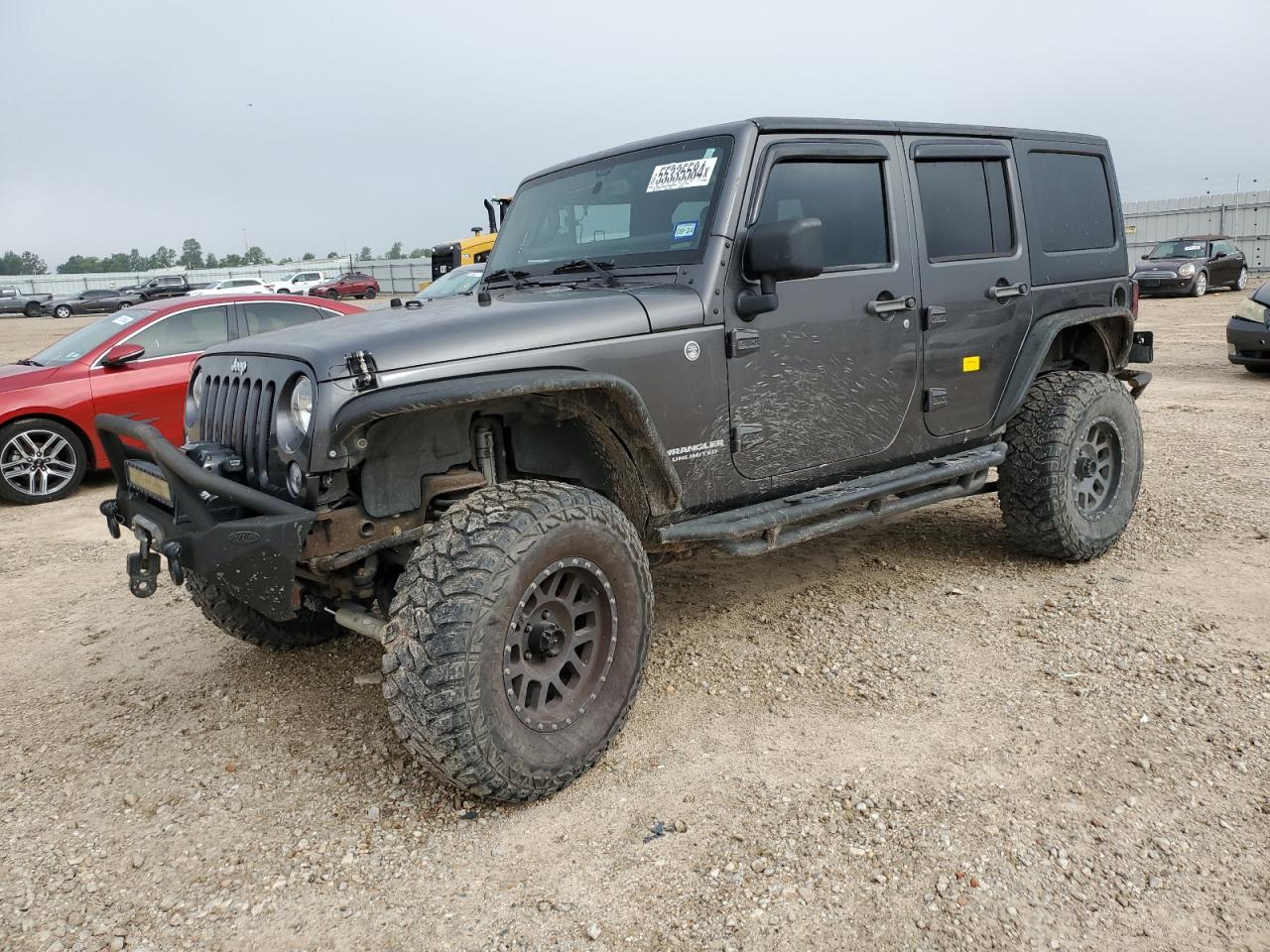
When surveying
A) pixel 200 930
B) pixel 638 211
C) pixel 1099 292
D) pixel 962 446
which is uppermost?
pixel 638 211

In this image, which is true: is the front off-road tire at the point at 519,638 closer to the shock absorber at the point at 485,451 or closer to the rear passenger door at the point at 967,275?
the shock absorber at the point at 485,451

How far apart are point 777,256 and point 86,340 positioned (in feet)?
23.2

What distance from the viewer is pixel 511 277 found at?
4184 millimetres

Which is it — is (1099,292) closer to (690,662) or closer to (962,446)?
(962,446)

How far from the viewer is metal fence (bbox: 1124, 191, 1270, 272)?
93.5 ft

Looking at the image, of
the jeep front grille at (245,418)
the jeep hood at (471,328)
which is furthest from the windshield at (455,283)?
the jeep front grille at (245,418)

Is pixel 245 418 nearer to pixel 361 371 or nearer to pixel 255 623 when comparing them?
pixel 361 371

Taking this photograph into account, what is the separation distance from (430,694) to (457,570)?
1.18 feet

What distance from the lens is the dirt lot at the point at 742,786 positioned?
2.52m

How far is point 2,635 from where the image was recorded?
4.77 meters

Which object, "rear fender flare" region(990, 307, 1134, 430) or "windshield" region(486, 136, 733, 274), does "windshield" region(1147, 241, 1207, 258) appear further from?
"windshield" region(486, 136, 733, 274)

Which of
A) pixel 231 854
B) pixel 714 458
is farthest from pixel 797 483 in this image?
pixel 231 854

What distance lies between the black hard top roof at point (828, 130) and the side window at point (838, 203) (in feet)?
0.45

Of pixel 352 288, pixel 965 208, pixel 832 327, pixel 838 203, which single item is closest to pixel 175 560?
pixel 832 327
